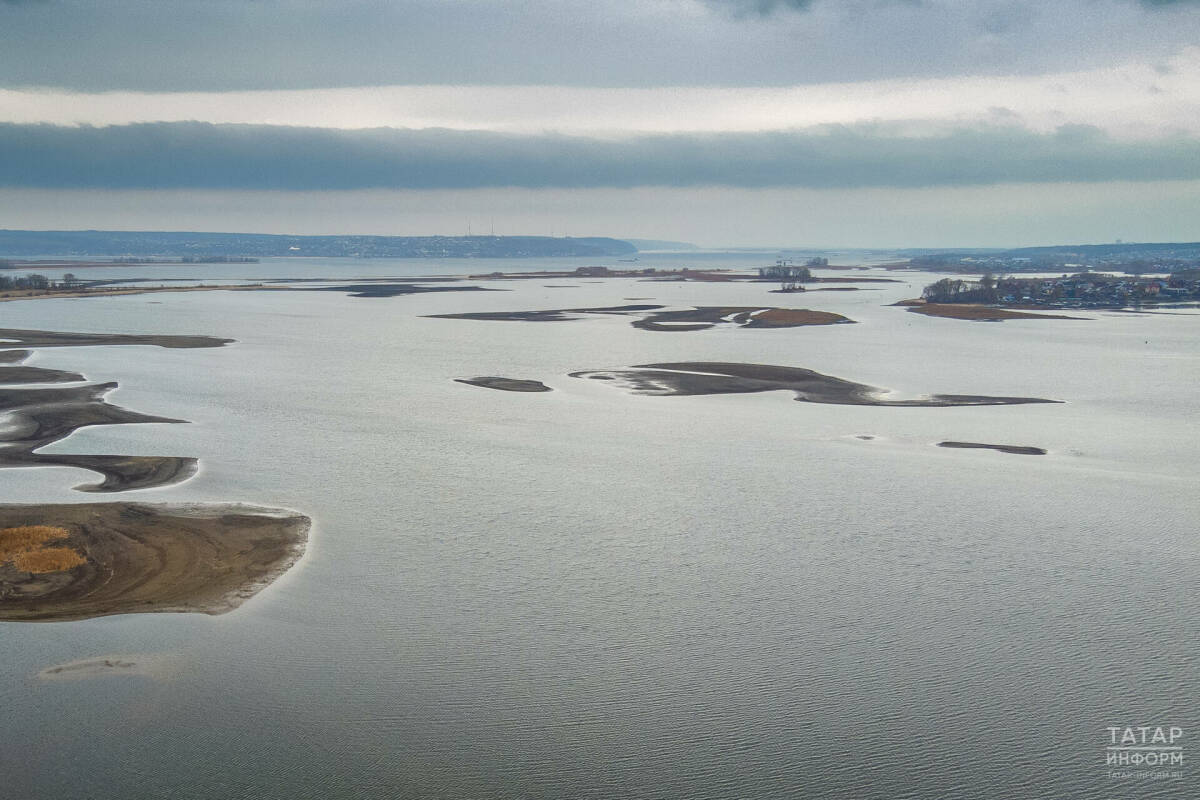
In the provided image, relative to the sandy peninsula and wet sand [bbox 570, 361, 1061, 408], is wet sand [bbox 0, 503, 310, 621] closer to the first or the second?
wet sand [bbox 570, 361, 1061, 408]

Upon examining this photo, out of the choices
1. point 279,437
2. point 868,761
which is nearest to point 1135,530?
point 868,761

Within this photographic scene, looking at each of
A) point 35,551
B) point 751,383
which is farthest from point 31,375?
point 751,383

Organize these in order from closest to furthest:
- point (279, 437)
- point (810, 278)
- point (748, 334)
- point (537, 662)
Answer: point (537, 662)
point (279, 437)
point (748, 334)
point (810, 278)

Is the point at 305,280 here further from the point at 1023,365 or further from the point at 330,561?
the point at 330,561

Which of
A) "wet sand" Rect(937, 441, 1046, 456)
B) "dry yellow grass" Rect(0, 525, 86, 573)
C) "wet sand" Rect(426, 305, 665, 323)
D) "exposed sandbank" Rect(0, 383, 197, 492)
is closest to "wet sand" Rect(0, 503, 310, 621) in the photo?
"dry yellow grass" Rect(0, 525, 86, 573)

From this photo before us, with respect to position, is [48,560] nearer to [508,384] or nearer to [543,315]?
[508,384]

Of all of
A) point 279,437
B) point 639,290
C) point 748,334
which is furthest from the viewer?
point 639,290
